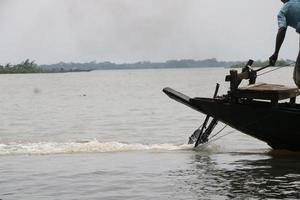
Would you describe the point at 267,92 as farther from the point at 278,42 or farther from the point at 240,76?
the point at 278,42

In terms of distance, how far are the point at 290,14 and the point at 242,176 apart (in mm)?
3099

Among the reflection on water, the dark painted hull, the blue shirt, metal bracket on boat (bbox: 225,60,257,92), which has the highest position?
the blue shirt

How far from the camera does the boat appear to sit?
11297 millimetres

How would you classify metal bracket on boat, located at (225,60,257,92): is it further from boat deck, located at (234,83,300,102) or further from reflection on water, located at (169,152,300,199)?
reflection on water, located at (169,152,300,199)

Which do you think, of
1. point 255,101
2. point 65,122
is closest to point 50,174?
point 255,101

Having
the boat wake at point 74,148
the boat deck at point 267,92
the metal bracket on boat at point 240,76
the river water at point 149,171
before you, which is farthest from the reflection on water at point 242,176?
the boat wake at point 74,148

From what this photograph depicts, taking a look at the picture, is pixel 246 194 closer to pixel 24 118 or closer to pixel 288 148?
pixel 288 148

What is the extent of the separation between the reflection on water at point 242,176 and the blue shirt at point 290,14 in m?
2.47

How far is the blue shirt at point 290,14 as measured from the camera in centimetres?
1127

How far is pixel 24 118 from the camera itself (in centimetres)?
2855

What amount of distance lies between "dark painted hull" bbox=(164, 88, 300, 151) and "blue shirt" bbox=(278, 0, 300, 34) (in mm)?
1454

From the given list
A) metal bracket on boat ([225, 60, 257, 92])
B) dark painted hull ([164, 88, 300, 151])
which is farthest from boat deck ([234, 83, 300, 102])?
dark painted hull ([164, 88, 300, 151])

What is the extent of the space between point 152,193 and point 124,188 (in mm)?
577

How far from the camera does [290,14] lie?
1134cm
